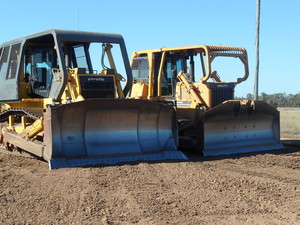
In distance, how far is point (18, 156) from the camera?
9672mm

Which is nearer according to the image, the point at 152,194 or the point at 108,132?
the point at 152,194

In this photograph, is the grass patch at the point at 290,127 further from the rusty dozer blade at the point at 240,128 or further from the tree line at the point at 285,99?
the tree line at the point at 285,99

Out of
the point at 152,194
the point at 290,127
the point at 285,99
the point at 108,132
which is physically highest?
the point at 108,132

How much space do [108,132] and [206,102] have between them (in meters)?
4.30

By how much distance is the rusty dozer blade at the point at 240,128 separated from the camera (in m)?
10.5

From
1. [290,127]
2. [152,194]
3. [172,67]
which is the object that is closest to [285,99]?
[290,127]

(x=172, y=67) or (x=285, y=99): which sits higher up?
(x=172, y=67)

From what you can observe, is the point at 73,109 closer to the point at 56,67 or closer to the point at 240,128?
the point at 56,67

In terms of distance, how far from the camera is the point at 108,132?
8.77m

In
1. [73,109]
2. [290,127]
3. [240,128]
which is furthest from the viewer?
[290,127]

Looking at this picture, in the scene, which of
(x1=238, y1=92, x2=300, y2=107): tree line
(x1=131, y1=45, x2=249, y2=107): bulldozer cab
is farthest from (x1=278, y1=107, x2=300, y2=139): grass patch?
(x1=238, y1=92, x2=300, y2=107): tree line

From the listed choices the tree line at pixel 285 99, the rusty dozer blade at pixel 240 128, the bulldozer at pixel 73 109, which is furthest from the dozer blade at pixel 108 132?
the tree line at pixel 285 99

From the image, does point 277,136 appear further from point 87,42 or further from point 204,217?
point 204,217

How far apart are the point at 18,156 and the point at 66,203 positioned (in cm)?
435
